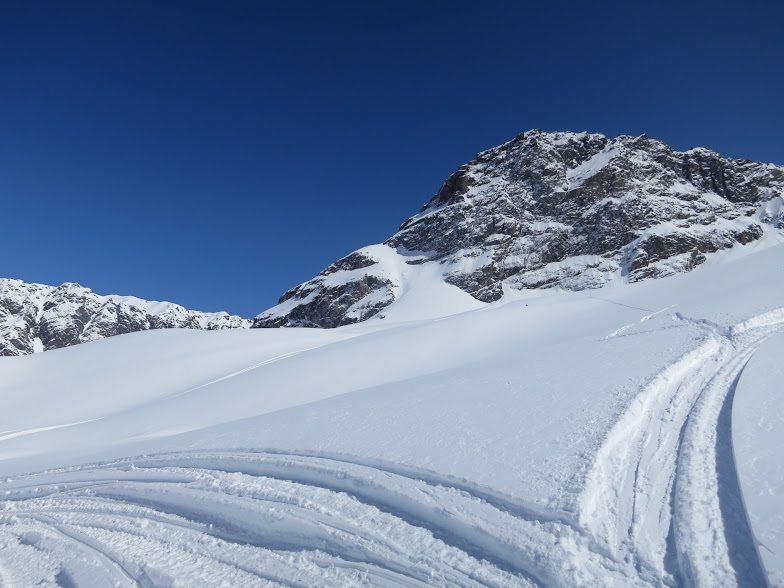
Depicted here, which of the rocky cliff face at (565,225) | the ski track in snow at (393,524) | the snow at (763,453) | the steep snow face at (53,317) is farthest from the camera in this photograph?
the steep snow face at (53,317)

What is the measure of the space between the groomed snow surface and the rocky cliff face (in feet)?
257

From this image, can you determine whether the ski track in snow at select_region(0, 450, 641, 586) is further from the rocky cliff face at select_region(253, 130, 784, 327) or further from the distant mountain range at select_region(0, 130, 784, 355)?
the rocky cliff face at select_region(253, 130, 784, 327)

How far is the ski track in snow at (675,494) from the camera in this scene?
3145 millimetres

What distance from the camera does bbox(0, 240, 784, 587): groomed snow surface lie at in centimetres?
347

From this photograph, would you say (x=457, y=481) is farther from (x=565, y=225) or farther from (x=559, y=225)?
(x=565, y=225)

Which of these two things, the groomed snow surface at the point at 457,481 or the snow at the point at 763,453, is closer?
the snow at the point at 763,453

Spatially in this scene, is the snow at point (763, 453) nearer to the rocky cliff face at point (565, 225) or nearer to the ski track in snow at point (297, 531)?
the ski track in snow at point (297, 531)

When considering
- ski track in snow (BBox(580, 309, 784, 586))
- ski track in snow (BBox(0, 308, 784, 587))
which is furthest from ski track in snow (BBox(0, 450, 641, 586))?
ski track in snow (BBox(580, 309, 784, 586))

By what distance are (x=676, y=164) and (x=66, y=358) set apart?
132 meters

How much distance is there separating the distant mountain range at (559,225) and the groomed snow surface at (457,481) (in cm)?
7759

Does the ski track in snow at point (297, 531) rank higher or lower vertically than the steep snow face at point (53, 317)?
lower

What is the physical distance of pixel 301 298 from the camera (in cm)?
10450

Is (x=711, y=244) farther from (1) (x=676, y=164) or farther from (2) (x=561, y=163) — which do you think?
(2) (x=561, y=163)

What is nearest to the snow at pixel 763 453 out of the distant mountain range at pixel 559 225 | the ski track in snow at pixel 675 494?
the ski track in snow at pixel 675 494
